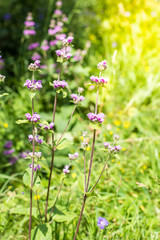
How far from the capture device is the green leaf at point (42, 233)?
1.31 meters

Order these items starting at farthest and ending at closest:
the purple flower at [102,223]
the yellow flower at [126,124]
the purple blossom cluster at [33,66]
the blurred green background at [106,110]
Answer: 1. the yellow flower at [126,124]
2. the blurred green background at [106,110]
3. the purple flower at [102,223]
4. the purple blossom cluster at [33,66]

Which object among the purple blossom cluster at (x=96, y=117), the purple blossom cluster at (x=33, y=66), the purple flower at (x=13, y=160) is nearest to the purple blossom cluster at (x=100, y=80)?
the purple blossom cluster at (x=96, y=117)

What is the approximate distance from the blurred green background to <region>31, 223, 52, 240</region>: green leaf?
0.20 m

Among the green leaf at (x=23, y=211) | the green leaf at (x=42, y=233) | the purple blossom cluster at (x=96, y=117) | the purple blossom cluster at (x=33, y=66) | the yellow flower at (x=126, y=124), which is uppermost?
the yellow flower at (x=126, y=124)

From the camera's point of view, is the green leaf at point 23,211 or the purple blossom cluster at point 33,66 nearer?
the purple blossom cluster at point 33,66

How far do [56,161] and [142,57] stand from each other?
2.18 meters

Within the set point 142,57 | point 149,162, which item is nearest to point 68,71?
point 142,57

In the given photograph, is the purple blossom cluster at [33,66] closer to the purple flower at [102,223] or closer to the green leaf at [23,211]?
the green leaf at [23,211]

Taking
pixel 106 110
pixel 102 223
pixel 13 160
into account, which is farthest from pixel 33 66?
pixel 106 110

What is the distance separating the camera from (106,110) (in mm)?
3100

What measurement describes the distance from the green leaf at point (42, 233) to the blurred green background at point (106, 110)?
7.9 inches

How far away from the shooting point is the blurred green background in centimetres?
176

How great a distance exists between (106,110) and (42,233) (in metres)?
A: 2.00

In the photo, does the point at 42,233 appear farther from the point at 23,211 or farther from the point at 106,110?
the point at 106,110
